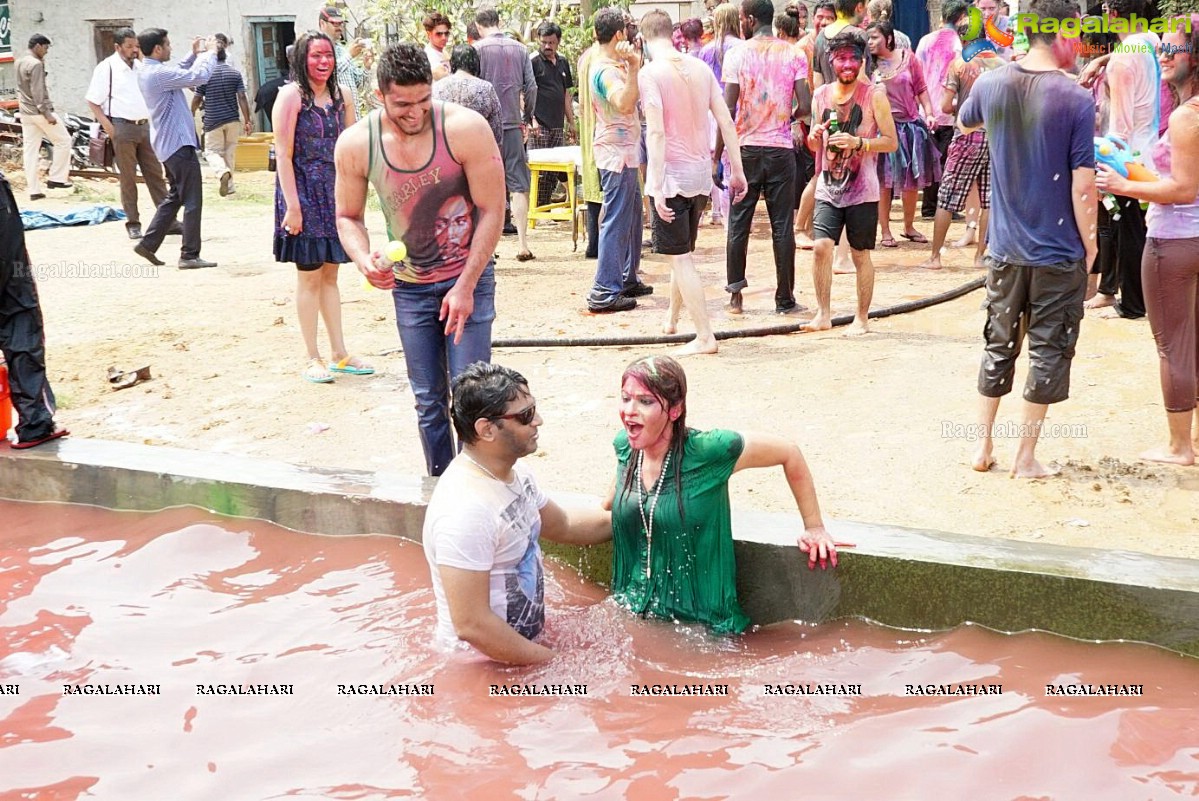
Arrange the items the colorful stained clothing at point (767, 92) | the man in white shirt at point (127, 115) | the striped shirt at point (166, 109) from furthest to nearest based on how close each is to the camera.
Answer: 1. the man in white shirt at point (127, 115)
2. the striped shirt at point (166, 109)
3. the colorful stained clothing at point (767, 92)

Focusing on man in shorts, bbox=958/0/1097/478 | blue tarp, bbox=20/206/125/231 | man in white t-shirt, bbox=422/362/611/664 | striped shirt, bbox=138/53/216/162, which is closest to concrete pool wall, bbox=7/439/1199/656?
man in white t-shirt, bbox=422/362/611/664

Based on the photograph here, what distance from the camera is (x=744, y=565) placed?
14.2ft

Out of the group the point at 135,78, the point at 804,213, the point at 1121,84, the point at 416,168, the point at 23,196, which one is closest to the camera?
the point at 416,168

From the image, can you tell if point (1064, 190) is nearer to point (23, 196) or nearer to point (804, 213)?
point (804, 213)

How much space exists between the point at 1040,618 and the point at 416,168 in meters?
2.75

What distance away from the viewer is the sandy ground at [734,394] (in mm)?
5180

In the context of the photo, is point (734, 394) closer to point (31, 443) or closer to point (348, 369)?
point (348, 369)

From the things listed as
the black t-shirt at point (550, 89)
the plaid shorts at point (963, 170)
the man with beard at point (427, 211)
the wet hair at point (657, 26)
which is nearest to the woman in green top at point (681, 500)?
the man with beard at point (427, 211)

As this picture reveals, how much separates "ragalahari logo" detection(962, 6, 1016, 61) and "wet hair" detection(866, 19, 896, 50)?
1.82ft

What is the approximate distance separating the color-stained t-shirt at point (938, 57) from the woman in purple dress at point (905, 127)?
0.14 metres

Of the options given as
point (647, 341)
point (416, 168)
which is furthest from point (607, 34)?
point (416, 168)

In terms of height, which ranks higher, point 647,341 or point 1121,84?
point 1121,84

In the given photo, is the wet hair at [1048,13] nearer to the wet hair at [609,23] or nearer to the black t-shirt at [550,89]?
the wet hair at [609,23]

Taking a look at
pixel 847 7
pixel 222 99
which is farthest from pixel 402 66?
pixel 222 99
